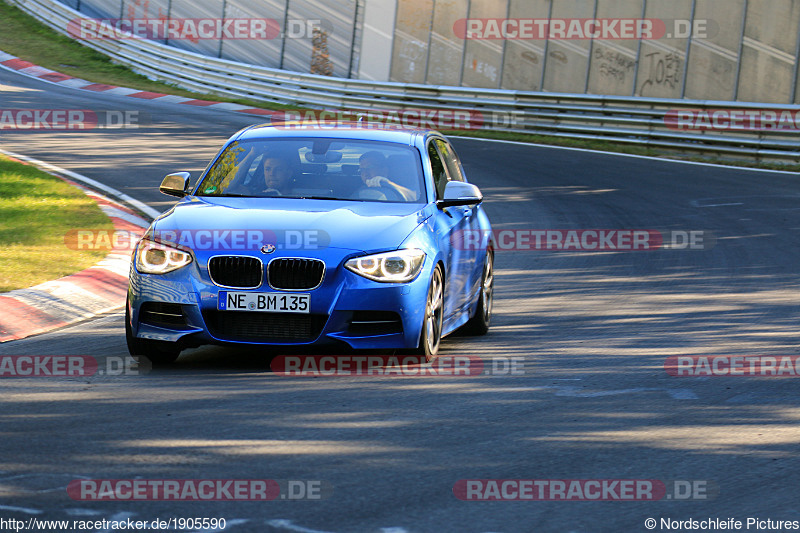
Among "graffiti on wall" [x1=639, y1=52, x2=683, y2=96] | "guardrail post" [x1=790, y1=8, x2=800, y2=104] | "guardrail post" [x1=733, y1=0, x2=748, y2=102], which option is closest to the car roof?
"guardrail post" [x1=790, y1=8, x2=800, y2=104]

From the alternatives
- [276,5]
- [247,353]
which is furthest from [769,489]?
[276,5]

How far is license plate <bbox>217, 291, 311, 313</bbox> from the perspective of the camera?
6.94 meters

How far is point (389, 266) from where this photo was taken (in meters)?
7.17

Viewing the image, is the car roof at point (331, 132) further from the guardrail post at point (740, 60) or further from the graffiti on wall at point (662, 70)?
the graffiti on wall at point (662, 70)

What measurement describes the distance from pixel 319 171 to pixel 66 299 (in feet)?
8.47

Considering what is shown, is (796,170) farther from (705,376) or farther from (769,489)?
(769,489)

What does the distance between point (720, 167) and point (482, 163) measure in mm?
4734

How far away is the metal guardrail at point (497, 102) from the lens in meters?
23.8

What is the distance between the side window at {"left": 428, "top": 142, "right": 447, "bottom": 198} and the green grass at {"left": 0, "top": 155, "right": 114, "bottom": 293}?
3555mm

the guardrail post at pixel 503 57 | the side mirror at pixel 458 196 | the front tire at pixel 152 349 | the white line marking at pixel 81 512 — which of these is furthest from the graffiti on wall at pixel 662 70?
the white line marking at pixel 81 512

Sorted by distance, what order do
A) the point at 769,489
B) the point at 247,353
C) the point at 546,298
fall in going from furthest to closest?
1. the point at 546,298
2. the point at 247,353
3. the point at 769,489

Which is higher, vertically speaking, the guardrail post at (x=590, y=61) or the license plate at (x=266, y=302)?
the guardrail post at (x=590, y=61)

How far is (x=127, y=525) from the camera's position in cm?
431

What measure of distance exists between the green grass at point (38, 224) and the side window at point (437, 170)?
3555 millimetres
